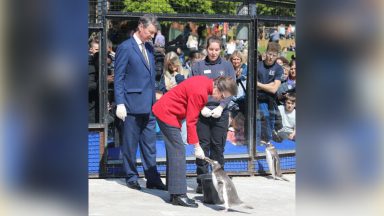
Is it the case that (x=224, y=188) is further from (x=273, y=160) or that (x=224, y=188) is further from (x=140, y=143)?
(x=273, y=160)

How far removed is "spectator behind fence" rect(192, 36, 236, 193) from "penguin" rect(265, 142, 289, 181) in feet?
4.12

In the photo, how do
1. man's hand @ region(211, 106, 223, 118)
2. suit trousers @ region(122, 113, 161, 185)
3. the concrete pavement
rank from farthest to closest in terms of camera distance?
suit trousers @ region(122, 113, 161, 185)
man's hand @ region(211, 106, 223, 118)
the concrete pavement

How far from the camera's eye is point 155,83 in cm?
807

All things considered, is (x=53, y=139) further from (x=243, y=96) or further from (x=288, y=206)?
(x=243, y=96)

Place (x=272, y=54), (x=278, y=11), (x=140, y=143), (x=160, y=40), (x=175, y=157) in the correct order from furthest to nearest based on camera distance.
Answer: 1. (x=278, y=11)
2. (x=272, y=54)
3. (x=160, y=40)
4. (x=140, y=143)
5. (x=175, y=157)

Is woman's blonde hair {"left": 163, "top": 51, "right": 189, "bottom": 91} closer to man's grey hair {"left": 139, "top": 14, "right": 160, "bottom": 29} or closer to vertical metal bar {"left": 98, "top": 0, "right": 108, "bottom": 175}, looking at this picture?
vertical metal bar {"left": 98, "top": 0, "right": 108, "bottom": 175}

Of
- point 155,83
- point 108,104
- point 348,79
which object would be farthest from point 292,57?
point 348,79

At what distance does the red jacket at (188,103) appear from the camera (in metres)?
6.23

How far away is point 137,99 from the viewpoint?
24.5ft

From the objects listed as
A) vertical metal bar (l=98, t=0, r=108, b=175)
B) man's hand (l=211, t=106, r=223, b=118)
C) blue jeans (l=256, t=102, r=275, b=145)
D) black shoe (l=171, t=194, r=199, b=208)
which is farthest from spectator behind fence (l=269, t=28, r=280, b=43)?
black shoe (l=171, t=194, r=199, b=208)

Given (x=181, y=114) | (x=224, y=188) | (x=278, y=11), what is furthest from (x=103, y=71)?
(x=278, y=11)

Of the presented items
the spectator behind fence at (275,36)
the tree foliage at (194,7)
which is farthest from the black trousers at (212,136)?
the tree foliage at (194,7)

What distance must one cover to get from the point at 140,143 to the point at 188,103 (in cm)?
153

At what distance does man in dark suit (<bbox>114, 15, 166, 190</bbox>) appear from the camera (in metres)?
7.40
